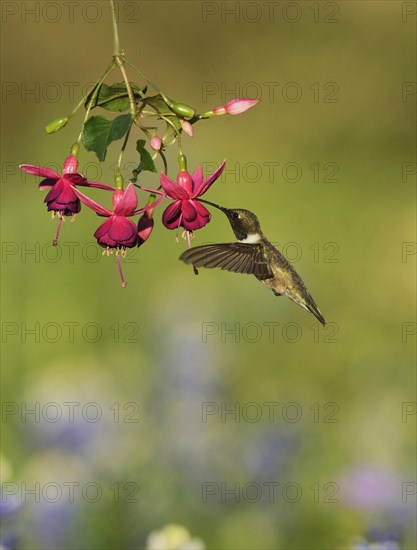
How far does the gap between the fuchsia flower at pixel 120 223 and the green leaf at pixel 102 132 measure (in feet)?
0.21

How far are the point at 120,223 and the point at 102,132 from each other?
11cm

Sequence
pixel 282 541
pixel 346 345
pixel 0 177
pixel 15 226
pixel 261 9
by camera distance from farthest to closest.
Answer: pixel 261 9
pixel 0 177
pixel 15 226
pixel 346 345
pixel 282 541

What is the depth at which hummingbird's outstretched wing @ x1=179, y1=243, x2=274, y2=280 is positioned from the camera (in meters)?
1.20

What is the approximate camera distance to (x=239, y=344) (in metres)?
3.20

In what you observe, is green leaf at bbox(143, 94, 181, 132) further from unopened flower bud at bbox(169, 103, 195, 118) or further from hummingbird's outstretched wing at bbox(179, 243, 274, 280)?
hummingbird's outstretched wing at bbox(179, 243, 274, 280)

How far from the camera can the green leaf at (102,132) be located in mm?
1004

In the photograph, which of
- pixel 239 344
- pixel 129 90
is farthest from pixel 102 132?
pixel 239 344

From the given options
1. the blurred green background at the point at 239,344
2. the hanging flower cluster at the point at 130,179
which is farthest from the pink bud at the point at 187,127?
the blurred green background at the point at 239,344

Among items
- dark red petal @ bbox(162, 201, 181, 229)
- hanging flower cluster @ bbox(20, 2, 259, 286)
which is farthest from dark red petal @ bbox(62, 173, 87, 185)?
dark red petal @ bbox(162, 201, 181, 229)

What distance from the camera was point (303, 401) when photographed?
2.80 m

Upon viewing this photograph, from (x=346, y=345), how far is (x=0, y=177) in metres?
2.38

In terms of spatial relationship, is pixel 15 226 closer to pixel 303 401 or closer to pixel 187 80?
pixel 303 401

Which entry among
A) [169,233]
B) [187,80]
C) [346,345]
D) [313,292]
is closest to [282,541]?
[346,345]

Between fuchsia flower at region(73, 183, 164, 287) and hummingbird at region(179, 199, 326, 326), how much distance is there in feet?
0.29
